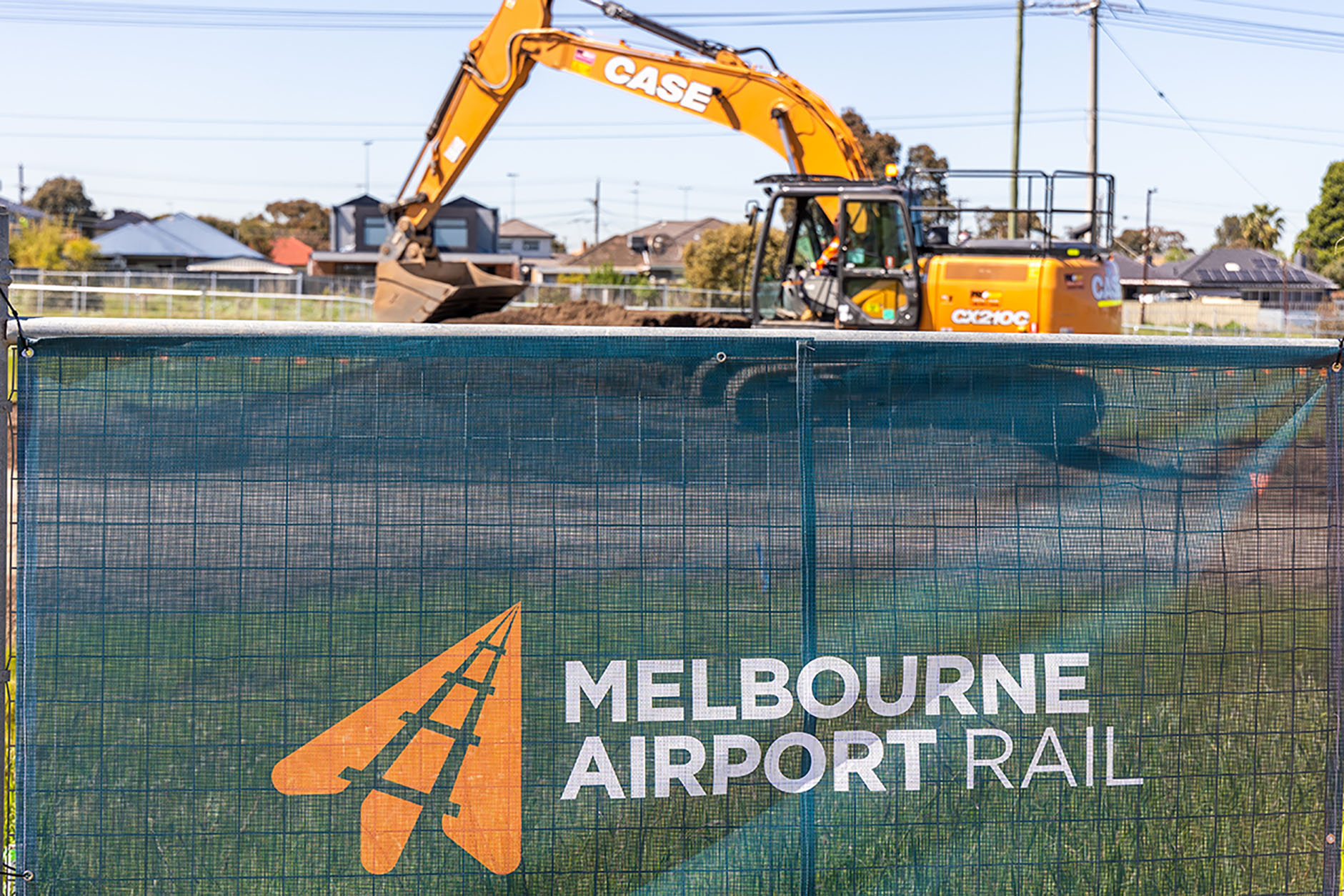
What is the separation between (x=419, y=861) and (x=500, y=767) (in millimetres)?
340

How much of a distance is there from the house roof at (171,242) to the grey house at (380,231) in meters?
6.52

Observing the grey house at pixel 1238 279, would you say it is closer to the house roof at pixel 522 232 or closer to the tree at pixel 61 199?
the house roof at pixel 522 232

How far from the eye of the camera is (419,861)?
11.2 feet

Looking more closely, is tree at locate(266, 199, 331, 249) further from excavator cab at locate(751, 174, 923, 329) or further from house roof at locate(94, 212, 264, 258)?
excavator cab at locate(751, 174, 923, 329)

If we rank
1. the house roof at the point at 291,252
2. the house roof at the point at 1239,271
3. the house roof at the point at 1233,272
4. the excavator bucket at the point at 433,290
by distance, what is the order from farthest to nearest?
1. the house roof at the point at 291,252
2. the house roof at the point at 1239,271
3. the house roof at the point at 1233,272
4. the excavator bucket at the point at 433,290

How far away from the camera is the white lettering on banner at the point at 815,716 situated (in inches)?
138

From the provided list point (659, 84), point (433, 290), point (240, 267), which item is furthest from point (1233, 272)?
point (240, 267)

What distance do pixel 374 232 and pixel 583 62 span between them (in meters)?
69.4

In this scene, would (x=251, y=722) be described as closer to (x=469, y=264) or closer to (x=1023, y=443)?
(x=1023, y=443)

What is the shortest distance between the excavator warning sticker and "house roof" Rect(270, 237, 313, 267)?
8227 centimetres

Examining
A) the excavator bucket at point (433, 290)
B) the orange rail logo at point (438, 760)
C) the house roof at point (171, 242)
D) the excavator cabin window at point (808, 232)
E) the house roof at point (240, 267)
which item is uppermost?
the house roof at point (171, 242)

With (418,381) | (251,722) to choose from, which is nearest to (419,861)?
(251,722)

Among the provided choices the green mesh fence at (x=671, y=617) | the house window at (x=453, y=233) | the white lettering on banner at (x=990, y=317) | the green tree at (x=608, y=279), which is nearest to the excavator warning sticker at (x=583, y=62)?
the white lettering on banner at (x=990, y=317)

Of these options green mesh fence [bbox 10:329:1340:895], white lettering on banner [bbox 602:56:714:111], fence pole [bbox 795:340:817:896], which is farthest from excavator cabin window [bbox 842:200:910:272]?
fence pole [bbox 795:340:817:896]
